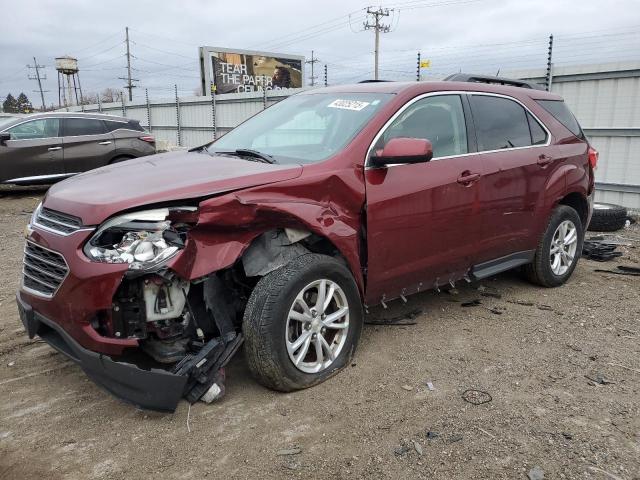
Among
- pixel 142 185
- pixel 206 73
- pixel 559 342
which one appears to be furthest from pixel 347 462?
pixel 206 73

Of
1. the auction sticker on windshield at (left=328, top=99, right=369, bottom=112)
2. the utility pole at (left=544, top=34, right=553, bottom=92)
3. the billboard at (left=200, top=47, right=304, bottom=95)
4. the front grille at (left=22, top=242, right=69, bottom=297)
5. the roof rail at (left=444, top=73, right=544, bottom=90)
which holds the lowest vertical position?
the front grille at (left=22, top=242, right=69, bottom=297)

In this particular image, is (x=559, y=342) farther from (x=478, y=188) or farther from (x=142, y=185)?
(x=142, y=185)

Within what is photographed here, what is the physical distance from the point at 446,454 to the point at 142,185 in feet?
6.84

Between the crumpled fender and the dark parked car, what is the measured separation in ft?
30.0

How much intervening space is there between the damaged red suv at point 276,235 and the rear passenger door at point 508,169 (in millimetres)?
19

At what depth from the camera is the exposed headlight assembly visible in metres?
2.65

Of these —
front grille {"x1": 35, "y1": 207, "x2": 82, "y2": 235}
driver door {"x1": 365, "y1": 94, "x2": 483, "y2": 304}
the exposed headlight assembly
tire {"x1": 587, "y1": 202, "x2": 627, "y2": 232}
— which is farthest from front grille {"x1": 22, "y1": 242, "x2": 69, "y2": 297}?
tire {"x1": 587, "y1": 202, "x2": 627, "y2": 232}

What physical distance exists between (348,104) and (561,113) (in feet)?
8.22

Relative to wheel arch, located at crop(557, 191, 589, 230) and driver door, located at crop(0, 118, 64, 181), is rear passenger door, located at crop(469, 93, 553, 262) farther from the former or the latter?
driver door, located at crop(0, 118, 64, 181)

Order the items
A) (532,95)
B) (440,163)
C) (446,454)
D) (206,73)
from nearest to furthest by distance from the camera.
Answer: (446,454) < (440,163) < (532,95) < (206,73)

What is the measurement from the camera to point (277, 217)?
9.92 feet

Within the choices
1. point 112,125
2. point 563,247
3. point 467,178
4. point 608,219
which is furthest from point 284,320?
point 112,125

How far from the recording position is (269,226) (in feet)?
9.99

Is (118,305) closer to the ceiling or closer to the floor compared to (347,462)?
closer to the ceiling
